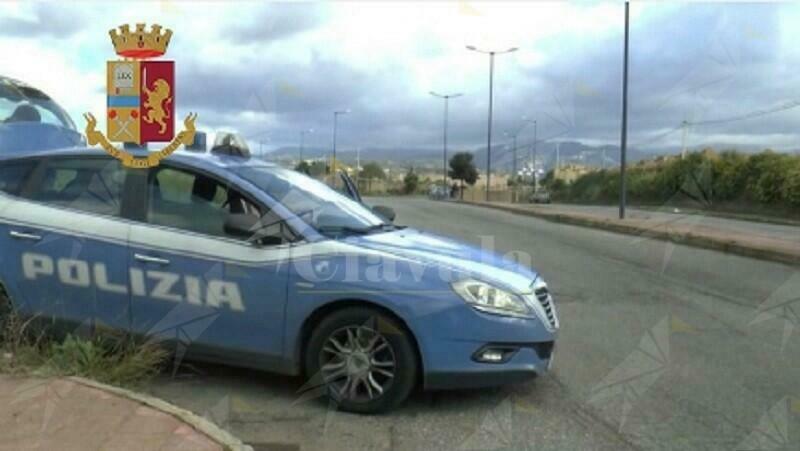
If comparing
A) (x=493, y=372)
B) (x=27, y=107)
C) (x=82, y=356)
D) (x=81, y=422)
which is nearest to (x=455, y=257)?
(x=493, y=372)

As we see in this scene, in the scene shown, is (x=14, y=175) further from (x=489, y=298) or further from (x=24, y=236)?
(x=489, y=298)

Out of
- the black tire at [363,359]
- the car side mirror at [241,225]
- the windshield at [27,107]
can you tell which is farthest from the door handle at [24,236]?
the windshield at [27,107]

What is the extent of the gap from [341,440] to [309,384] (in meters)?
0.67

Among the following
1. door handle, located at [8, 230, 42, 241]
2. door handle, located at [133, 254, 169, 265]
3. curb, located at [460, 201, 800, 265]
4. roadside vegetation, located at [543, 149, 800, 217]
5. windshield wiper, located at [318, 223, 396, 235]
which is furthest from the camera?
roadside vegetation, located at [543, 149, 800, 217]

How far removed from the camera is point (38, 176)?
204 inches

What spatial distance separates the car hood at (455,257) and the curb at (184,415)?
1.37 meters

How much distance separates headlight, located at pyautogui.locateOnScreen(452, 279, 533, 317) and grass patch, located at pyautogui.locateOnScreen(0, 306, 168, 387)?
2.02 metres

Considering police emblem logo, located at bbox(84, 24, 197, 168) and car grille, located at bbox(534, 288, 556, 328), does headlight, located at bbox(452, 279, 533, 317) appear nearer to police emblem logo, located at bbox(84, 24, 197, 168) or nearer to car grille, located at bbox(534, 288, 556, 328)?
car grille, located at bbox(534, 288, 556, 328)

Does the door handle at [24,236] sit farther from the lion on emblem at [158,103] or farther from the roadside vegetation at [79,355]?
the lion on emblem at [158,103]

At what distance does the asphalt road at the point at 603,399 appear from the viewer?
4.02m

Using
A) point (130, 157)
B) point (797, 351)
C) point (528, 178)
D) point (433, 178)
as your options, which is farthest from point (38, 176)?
point (433, 178)

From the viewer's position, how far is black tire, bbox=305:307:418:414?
4.30 metres

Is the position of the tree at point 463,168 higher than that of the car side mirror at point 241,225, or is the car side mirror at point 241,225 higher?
the tree at point 463,168

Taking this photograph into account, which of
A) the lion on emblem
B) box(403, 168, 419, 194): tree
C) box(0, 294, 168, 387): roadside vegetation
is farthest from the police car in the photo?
box(403, 168, 419, 194): tree
